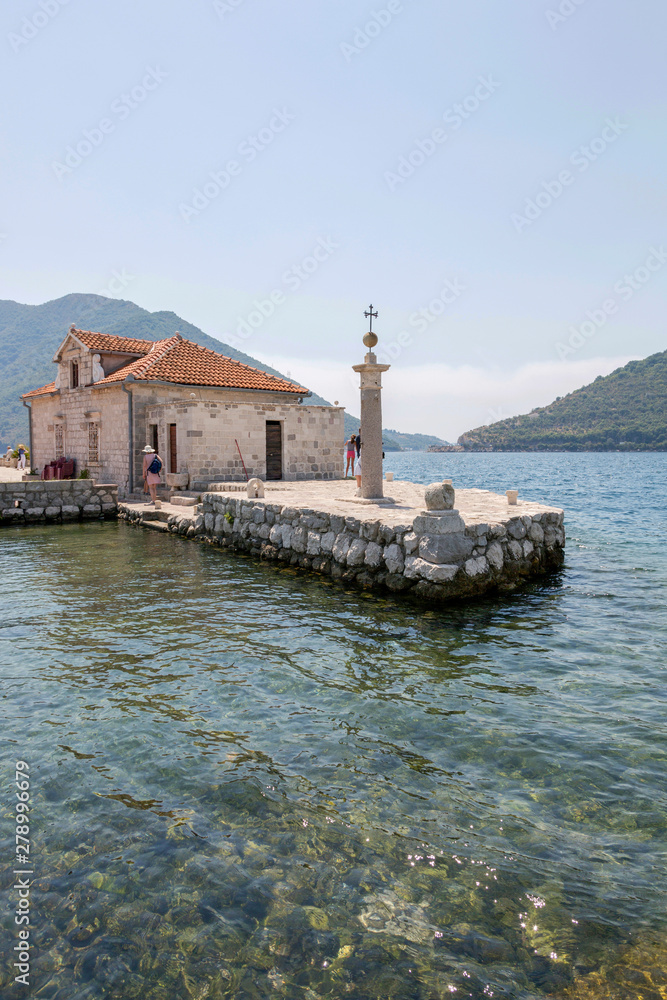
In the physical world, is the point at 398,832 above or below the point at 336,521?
below

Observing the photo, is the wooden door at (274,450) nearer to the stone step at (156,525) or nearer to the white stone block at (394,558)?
the stone step at (156,525)

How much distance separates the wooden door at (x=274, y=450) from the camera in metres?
21.5

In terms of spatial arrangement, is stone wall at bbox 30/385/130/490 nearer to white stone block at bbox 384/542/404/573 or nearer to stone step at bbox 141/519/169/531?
stone step at bbox 141/519/169/531

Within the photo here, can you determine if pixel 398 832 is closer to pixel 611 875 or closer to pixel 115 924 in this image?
pixel 611 875

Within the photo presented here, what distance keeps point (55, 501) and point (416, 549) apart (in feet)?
44.7

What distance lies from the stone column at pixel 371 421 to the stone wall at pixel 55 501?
10077 mm

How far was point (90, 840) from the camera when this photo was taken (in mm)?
3549

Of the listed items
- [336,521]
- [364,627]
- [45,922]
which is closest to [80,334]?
[336,521]

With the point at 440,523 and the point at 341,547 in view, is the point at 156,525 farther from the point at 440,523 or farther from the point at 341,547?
the point at 440,523

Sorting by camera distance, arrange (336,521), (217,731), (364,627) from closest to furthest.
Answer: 1. (217,731)
2. (364,627)
3. (336,521)

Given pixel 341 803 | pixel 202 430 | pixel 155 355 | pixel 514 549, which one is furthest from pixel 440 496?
pixel 155 355

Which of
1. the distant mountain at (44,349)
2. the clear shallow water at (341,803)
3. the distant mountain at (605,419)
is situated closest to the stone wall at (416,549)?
the clear shallow water at (341,803)

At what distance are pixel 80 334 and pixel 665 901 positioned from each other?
2579 centimetres

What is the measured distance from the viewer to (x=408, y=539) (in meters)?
9.23
